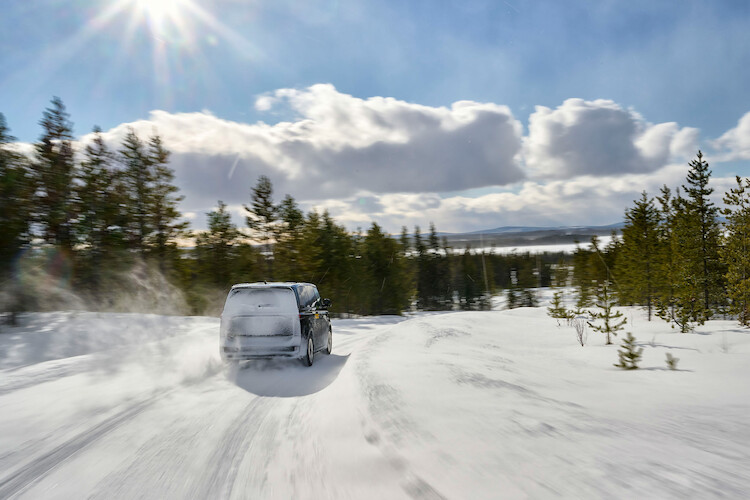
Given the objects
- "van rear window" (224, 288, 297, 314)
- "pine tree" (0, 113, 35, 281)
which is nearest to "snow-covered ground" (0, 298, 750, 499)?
"van rear window" (224, 288, 297, 314)

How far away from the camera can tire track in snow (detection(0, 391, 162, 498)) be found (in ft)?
11.1

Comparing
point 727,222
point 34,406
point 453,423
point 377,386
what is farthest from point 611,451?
point 727,222

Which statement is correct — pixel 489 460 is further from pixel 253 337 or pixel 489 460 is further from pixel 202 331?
pixel 202 331

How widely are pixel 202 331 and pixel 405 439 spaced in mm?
14703

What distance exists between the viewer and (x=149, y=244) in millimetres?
36312

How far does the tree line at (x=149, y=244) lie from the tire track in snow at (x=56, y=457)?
14.7 metres

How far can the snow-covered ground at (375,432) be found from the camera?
313cm

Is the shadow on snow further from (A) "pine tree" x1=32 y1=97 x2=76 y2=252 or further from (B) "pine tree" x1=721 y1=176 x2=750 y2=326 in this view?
(B) "pine tree" x1=721 y1=176 x2=750 y2=326

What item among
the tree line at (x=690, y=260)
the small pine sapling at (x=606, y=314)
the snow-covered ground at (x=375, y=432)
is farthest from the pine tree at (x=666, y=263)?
the snow-covered ground at (x=375, y=432)

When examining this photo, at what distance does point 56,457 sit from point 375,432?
3.00 meters

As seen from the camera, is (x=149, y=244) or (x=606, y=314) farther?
(x=149, y=244)

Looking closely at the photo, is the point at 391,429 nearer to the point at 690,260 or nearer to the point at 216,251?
the point at 690,260

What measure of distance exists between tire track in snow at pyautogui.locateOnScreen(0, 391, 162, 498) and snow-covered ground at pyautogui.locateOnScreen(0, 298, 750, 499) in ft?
0.07

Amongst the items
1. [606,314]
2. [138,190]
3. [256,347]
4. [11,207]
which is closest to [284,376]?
[256,347]
